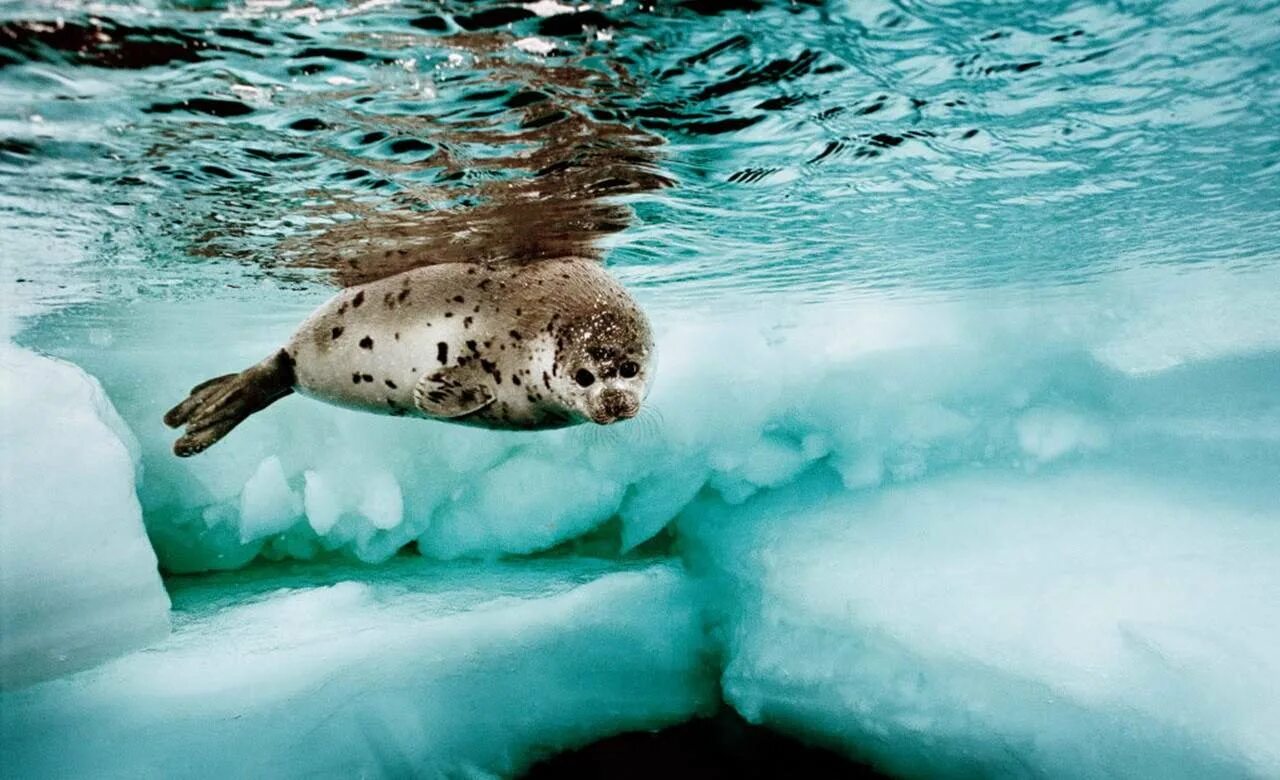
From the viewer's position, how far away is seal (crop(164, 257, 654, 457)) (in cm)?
319

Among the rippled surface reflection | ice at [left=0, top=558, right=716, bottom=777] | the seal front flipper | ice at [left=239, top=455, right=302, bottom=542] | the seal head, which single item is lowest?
ice at [left=0, top=558, right=716, bottom=777]

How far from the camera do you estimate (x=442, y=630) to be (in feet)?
22.8

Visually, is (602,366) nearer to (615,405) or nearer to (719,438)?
(615,405)

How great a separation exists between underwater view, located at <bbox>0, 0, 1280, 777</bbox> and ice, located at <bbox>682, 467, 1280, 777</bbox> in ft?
0.13

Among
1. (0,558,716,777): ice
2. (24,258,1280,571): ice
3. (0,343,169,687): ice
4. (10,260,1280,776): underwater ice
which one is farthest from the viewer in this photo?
(24,258,1280,571): ice

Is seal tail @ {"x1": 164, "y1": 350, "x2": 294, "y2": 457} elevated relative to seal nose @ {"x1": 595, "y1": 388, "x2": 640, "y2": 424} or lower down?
lower down

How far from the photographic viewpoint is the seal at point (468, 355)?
3.19 m

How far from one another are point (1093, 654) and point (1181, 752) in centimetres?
82

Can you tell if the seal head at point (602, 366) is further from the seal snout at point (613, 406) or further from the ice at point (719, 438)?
the ice at point (719, 438)

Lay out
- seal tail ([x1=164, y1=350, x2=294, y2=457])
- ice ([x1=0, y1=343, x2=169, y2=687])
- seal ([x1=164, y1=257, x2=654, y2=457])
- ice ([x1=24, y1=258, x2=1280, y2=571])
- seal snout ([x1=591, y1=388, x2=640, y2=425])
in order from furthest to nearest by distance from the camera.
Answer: ice ([x1=24, y1=258, x2=1280, y2=571]) < ice ([x1=0, y1=343, x2=169, y2=687]) < seal tail ([x1=164, y1=350, x2=294, y2=457]) < seal ([x1=164, y1=257, x2=654, y2=457]) < seal snout ([x1=591, y1=388, x2=640, y2=425])

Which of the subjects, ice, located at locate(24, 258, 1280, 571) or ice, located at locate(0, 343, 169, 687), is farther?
ice, located at locate(24, 258, 1280, 571)

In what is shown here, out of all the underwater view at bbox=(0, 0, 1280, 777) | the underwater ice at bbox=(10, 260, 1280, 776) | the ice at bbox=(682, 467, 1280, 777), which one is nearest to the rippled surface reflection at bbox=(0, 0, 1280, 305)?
the underwater view at bbox=(0, 0, 1280, 777)

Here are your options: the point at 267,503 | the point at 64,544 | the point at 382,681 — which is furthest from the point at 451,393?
the point at 267,503

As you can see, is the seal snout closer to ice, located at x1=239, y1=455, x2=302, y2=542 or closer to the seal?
the seal
